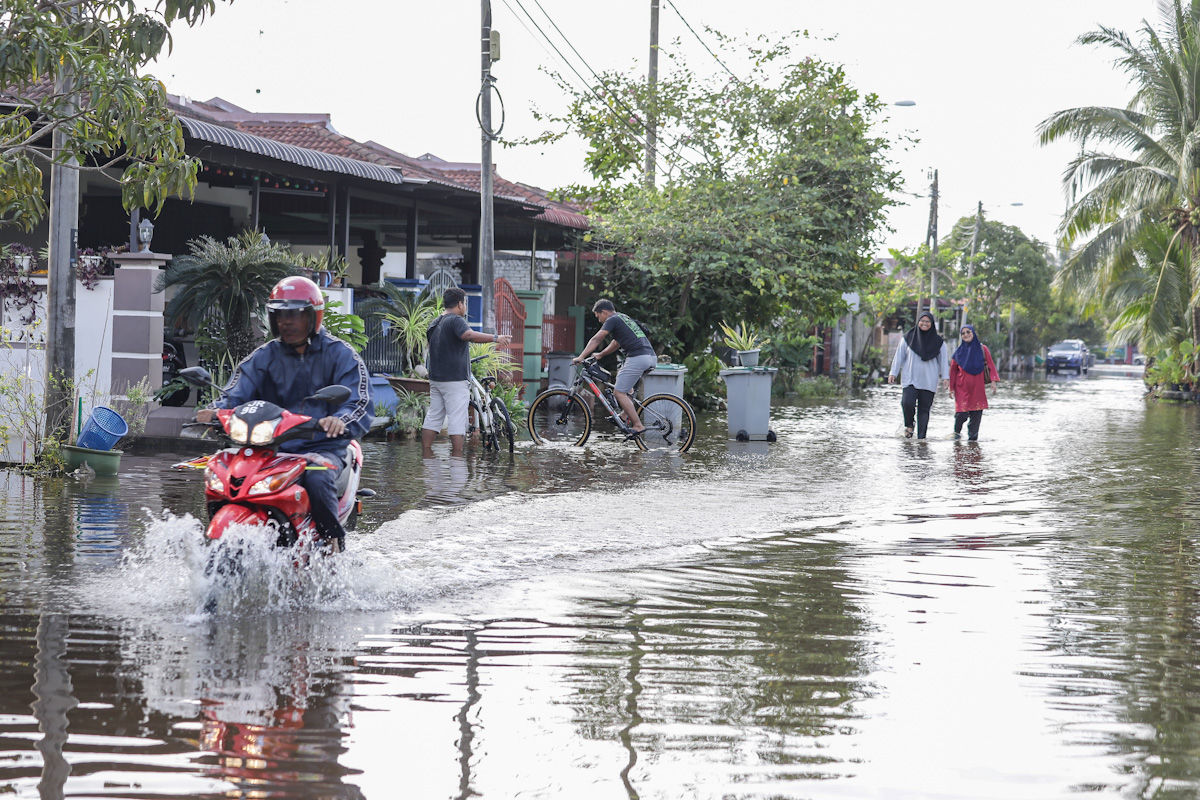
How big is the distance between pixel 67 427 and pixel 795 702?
8.45m

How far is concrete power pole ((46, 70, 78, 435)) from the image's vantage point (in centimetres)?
1088

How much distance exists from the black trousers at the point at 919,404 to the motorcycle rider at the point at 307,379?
12.3 metres

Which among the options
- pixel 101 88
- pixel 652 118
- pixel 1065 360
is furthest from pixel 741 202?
pixel 1065 360

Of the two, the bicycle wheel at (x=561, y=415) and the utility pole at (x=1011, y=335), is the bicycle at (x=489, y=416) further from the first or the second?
the utility pole at (x=1011, y=335)

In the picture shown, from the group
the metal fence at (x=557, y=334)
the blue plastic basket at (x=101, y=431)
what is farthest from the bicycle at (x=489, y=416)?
the metal fence at (x=557, y=334)

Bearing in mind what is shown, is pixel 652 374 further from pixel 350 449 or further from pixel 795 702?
pixel 795 702

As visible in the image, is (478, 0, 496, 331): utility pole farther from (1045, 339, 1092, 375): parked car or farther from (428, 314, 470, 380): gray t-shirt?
(1045, 339, 1092, 375): parked car

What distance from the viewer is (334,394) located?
597cm

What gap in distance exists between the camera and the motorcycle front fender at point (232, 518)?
18.8 feet

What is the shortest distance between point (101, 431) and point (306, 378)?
5.08m

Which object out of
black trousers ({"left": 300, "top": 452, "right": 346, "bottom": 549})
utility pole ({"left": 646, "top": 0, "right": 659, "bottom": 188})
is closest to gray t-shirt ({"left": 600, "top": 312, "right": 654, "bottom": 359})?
black trousers ({"left": 300, "top": 452, "right": 346, "bottom": 549})

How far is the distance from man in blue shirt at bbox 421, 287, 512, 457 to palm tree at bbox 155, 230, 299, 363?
7.22 feet

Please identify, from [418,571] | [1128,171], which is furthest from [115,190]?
[1128,171]

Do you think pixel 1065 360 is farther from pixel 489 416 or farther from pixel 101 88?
pixel 101 88
